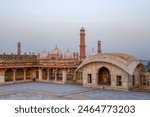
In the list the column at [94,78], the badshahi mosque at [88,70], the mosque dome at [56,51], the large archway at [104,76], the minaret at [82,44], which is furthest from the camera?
the mosque dome at [56,51]

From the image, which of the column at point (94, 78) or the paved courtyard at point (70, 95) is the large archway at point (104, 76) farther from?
the paved courtyard at point (70, 95)

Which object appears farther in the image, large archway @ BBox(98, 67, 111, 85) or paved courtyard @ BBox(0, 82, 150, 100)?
large archway @ BBox(98, 67, 111, 85)

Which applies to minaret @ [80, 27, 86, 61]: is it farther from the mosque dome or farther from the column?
the column

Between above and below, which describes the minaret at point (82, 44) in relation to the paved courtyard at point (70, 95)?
above

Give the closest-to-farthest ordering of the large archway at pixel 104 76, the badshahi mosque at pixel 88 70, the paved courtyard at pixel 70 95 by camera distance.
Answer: the paved courtyard at pixel 70 95, the badshahi mosque at pixel 88 70, the large archway at pixel 104 76

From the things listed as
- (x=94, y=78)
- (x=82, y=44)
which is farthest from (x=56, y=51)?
(x=94, y=78)

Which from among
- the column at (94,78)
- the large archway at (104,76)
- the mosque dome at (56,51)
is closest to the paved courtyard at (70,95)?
the column at (94,78)

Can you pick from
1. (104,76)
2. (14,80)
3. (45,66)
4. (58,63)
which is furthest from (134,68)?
(14,80)

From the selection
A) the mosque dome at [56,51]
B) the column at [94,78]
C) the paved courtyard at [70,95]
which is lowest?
the paved courtyard at [70,95]

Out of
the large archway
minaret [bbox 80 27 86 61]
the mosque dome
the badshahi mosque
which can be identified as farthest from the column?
the mosque dome

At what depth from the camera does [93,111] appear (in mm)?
10484

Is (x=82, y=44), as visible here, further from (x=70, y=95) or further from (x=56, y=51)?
(x=70, y=95)

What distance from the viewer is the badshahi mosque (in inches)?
945

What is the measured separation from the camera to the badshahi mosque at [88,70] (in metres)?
24.0
